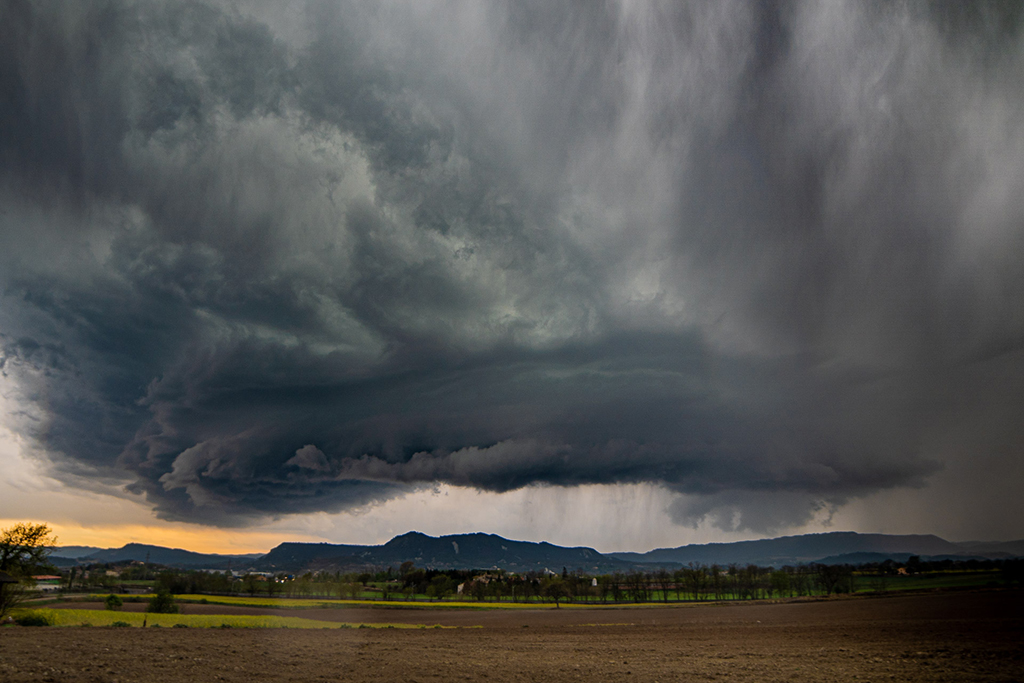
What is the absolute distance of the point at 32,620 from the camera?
51156 millimetres

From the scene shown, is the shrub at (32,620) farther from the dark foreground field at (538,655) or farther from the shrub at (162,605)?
the shrub at (162,605)

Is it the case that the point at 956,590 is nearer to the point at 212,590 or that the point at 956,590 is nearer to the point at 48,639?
the point at 48,639

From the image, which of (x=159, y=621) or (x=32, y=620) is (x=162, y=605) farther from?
(x=32, y=620)

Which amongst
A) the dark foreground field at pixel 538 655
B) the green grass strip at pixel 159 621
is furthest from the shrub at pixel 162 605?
the dark foreground field at pixel 538 655

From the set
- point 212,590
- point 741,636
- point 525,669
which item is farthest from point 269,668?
point 212,590

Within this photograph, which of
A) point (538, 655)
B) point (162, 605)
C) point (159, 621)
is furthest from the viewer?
point (162, 605)

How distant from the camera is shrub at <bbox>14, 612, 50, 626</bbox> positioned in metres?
50.6

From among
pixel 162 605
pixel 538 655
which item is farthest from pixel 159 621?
pixel 538 655

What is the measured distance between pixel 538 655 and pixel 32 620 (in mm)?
48828

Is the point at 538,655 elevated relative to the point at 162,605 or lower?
lower

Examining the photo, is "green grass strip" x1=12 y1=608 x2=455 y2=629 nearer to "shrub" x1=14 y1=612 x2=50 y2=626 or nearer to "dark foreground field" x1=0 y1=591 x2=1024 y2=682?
"shrub" x1=14 y1=612 x2=50 y2=626

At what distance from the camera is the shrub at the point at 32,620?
5065 centimetres

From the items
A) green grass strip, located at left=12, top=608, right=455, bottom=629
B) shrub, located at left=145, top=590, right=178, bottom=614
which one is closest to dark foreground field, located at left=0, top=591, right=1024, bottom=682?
green grass strip, located at left=12, top=608, right=455, bottom=629

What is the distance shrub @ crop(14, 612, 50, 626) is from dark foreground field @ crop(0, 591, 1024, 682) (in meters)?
8.48
